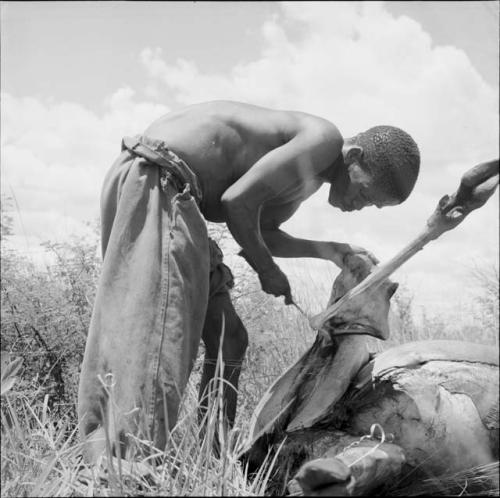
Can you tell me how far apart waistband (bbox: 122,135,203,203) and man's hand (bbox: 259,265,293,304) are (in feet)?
1.38

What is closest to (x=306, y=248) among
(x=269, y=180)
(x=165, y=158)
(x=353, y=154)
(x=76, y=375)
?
(x=353, y=154)

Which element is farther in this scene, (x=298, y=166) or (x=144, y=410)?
(x=298, y=166)

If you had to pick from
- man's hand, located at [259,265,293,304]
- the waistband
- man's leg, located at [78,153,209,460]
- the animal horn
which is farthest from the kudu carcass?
the waistband

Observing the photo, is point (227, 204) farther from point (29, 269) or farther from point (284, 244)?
point (29, 269)

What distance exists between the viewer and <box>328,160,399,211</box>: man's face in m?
2.61

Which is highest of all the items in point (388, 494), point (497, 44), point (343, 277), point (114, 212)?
point (497, 44)

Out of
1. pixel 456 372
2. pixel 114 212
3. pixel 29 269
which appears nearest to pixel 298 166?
pixel 114 212

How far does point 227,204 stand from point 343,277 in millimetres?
597

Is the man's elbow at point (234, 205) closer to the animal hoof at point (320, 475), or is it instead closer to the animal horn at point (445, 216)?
the animal horn at point (445, 216)

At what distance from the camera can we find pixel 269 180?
7.79 ft

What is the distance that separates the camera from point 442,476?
2.39 m

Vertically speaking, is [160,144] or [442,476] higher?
[160,144]

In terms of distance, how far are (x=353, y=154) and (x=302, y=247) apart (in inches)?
19.5

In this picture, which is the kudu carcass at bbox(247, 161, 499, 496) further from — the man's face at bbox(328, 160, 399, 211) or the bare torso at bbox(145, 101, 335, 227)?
the bare torso at bbox(145, 101, 335, 227)
